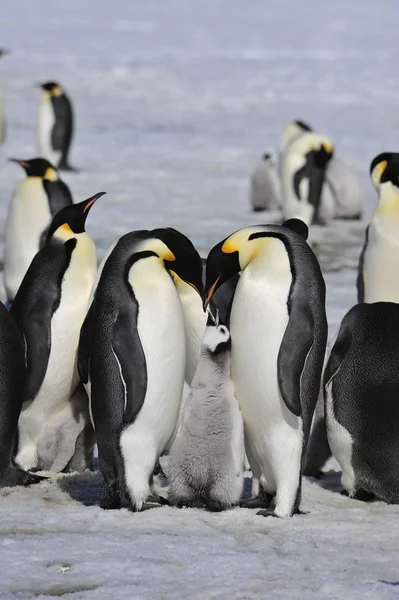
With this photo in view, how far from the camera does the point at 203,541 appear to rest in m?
3.53

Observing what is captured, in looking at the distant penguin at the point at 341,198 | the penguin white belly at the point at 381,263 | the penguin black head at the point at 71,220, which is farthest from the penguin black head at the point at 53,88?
the penguin black head at the point at 71,220

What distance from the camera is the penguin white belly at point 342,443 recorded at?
435cm

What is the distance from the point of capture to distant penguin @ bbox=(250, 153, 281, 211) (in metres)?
13.9

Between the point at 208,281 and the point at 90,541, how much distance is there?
1.10 meters

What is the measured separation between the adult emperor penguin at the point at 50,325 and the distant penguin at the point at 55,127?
12009mm

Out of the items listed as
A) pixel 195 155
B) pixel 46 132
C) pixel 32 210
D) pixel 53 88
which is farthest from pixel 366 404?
pixel 53 88

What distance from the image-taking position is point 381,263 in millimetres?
6824

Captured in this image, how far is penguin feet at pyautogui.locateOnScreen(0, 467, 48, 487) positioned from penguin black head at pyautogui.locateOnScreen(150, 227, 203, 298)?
0.96 m

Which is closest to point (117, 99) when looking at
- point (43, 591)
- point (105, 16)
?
point (43, 591)

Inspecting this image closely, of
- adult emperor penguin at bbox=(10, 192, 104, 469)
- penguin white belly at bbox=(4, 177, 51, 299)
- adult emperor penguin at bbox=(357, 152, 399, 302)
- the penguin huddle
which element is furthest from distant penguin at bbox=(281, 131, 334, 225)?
adult emperor penguin at bbox=(10, 192, 104, 469)

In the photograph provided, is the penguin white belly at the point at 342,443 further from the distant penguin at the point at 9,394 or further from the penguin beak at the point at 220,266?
the distant penguin at the point at 9,394

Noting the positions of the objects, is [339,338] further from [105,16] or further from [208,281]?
[105,16]

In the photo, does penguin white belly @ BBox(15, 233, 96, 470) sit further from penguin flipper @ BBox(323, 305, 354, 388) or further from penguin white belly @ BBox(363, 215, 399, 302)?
penguin white belly @ BBox(363, 215, 399, 302)

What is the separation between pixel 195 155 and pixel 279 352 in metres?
14.3
